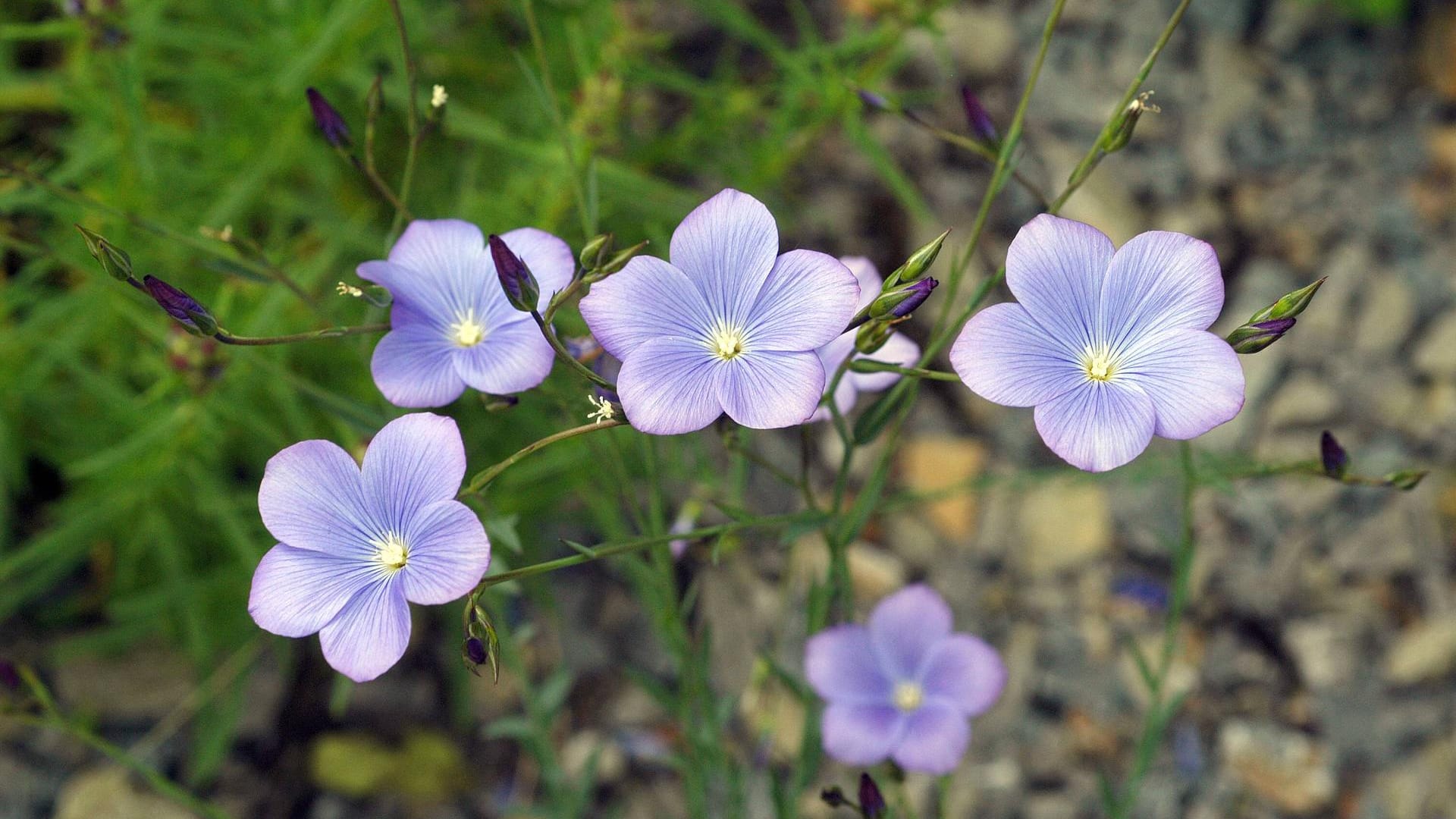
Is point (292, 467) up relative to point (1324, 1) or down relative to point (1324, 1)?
down

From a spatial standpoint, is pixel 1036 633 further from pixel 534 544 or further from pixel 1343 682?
pixel 534 544

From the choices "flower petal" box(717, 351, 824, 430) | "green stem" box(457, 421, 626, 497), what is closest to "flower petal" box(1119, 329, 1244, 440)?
"flower petal" box(717, 351, 824, 430)

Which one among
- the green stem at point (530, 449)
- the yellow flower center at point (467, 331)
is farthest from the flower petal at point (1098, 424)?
the yellow flower center at point (467, 331)

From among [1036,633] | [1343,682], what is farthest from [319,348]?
[1343,682]

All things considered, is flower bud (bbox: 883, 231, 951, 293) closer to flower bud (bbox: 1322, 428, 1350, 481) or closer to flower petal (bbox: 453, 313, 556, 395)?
flower petal (bbox: 453, 313, 556, 395)

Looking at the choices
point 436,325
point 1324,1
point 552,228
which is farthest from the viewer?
point 1324,1

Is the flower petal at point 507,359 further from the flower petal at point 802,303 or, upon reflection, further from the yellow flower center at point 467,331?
the flower petal at point 802,303

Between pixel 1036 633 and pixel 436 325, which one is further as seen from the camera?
pixel 1036 633

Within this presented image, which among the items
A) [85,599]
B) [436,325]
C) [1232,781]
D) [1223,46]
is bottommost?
[85,599]
